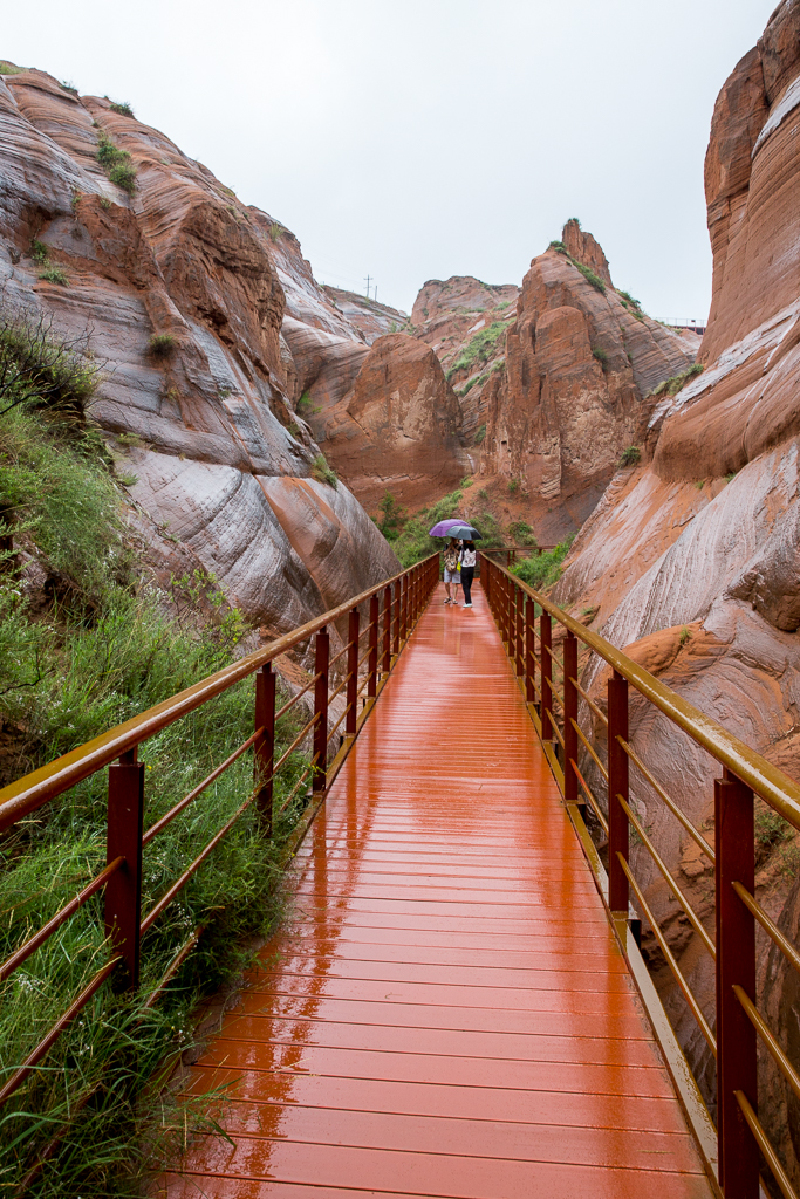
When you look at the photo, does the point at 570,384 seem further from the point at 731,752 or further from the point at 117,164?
the point at 731,752

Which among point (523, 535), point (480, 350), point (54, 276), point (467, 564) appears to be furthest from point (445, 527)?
point (480, 350)

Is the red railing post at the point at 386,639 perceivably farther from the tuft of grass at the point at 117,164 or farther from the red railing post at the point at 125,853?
the tuft of grass at the point at 117,164

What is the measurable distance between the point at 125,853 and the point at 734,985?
1494mm

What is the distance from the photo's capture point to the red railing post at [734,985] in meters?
1.51

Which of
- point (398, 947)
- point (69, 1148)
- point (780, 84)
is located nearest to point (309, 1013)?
point (398, 947)

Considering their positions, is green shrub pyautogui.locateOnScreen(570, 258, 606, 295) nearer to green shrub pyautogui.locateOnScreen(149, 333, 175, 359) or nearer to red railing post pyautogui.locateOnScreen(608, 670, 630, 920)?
green shrub pyautogui.locateOnScreen(149, 333, 175, 359)

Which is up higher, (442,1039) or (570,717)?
(570,717)

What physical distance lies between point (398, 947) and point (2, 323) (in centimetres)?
889

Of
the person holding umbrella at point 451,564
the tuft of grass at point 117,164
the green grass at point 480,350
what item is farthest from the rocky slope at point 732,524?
the green grass at point 480,350

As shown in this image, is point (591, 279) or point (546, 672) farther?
point (591, 279)

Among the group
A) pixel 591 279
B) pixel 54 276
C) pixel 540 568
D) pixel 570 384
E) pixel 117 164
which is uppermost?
pixel 591 279

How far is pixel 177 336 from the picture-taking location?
41.2 feet

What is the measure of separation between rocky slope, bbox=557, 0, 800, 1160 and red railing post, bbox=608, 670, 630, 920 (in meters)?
1.39

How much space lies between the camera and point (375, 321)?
63812mm
